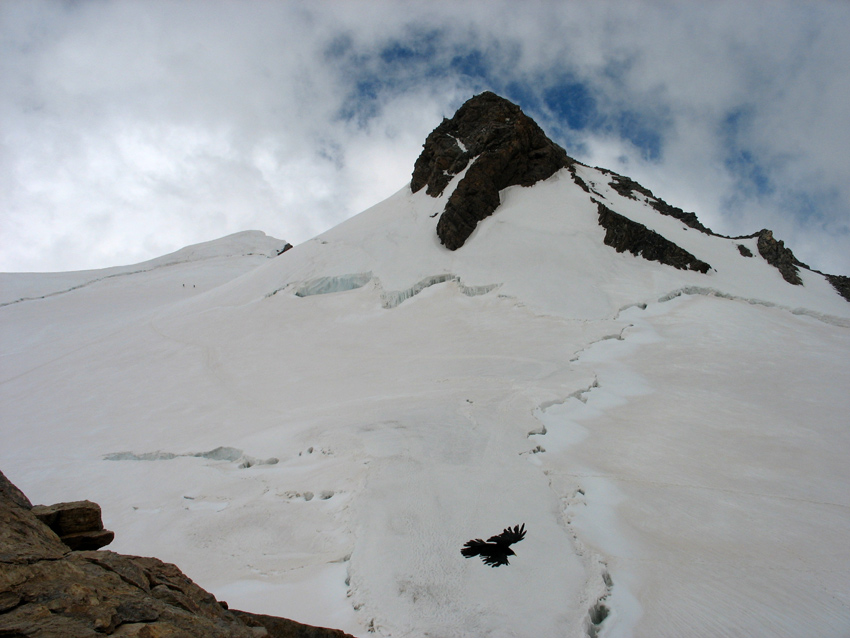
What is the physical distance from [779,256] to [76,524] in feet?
104

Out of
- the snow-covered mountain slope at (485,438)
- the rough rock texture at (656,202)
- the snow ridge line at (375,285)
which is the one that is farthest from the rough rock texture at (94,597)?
the rough rock texture at (656,202)

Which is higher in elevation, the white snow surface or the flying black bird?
the white snow surface

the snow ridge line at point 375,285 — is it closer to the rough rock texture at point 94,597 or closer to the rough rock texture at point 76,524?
the rough rock texture at point 76,524

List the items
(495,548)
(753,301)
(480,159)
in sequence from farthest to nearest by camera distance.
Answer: (480,159) < (753,301) < (495,548)

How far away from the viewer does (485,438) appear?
367 inches

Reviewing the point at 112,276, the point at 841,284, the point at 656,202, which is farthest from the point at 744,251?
the point at 112,276

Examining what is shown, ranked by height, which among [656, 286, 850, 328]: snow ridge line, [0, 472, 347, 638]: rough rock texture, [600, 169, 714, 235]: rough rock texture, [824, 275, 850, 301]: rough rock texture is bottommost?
[0, 472, 347, 638]: rough rock texture

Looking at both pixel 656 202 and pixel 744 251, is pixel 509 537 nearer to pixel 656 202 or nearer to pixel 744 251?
pixel 744 251

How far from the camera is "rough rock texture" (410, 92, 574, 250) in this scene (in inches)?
1079

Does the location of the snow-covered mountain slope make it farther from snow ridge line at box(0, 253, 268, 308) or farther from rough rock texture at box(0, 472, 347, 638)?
snow ridge line at box(0, 253, 268, 308)

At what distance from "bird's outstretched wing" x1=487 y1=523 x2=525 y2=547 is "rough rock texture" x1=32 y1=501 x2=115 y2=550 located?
4097mm

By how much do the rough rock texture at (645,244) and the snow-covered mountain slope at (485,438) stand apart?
3.02ft

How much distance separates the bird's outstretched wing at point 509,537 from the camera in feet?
18.5

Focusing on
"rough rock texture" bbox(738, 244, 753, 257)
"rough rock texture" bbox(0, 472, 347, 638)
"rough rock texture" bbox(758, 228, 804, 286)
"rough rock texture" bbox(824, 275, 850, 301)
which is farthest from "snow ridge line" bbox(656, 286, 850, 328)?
"rough rock texture" bbox(0, 472, 347, 638)
